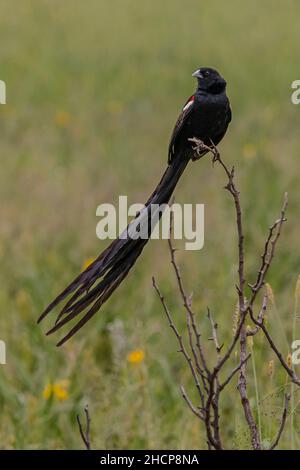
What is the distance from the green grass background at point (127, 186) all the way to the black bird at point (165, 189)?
23.1 inches

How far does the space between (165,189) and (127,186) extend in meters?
5.56

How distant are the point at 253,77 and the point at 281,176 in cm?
434

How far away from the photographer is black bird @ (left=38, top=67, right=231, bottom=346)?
3.68ft

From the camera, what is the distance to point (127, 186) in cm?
666

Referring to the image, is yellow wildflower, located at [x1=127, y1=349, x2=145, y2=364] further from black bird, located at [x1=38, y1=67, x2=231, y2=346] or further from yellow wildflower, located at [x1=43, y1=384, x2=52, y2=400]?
black bird, located at [x1=38, y1=67, x2=231, y2=346]

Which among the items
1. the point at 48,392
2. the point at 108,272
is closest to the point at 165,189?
the point at 108,272

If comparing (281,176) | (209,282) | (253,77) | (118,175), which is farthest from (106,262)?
(253,77)

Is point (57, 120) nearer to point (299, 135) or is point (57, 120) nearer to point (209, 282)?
point (299, 135)

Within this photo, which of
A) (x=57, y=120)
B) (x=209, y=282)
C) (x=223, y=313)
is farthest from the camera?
(x=57, y=120)

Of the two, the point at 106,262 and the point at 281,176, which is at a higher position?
the point at 281,176

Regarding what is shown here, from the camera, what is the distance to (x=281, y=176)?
5555 mm

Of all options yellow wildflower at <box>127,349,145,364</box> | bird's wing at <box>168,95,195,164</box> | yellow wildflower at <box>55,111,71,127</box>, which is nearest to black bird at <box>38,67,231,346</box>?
bird's wing at <box>168,95,195,164</box>

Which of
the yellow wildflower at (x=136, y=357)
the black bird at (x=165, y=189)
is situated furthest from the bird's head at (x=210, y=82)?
the yellow wildflower at (x=136, y=357)

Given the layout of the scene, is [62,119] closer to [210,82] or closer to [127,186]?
[127,186]
